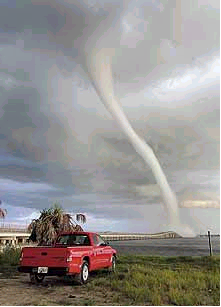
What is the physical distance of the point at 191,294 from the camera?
35.7 feet

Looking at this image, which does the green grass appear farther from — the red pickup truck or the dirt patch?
the red pickup truck

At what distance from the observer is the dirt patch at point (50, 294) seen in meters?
10.1

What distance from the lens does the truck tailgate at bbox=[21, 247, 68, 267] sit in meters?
12.5

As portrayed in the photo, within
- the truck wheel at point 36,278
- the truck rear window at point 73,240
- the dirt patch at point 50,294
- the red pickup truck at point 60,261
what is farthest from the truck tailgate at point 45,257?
the truck rear window at point 73,240

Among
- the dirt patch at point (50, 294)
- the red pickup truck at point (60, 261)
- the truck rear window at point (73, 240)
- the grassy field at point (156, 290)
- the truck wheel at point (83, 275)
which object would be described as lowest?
the dirt patch at point (50, 294)

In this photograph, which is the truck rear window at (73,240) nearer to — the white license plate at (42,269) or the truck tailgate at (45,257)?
the truck tailgate at (45,257)

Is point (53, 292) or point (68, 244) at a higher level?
point (68, 244)

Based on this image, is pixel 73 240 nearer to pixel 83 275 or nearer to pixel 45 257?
pixel 83 275

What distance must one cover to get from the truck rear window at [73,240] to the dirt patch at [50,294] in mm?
1369

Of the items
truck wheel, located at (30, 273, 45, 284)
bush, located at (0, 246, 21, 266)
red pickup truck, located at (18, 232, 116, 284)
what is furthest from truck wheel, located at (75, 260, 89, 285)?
bush, located at (0, 246, 21, 266)

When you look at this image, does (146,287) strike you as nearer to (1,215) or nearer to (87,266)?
(87,266)

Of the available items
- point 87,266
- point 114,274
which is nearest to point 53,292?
point 87,266

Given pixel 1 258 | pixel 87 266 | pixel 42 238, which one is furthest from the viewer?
pixel 42 238

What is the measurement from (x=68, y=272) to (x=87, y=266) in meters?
1.45
